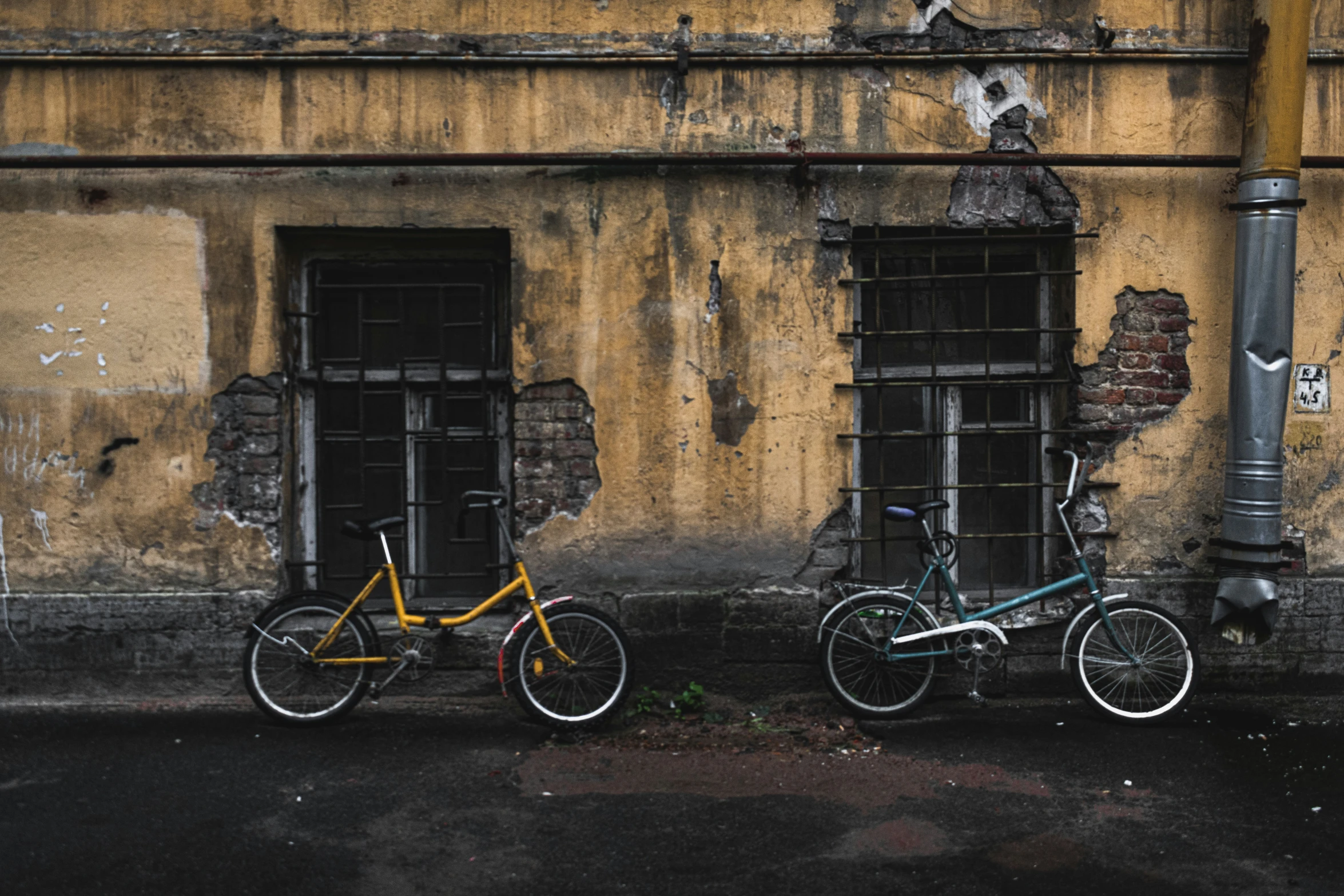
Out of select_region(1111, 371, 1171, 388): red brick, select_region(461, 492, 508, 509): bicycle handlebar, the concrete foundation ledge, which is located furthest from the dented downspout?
select_region(461, 492, 508, 509): bicycle handlebar

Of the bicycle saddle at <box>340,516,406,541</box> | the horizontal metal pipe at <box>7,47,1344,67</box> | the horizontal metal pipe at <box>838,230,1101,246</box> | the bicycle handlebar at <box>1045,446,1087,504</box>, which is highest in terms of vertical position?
the horizontal metal pipe at <box>7,47,1344,67</box>

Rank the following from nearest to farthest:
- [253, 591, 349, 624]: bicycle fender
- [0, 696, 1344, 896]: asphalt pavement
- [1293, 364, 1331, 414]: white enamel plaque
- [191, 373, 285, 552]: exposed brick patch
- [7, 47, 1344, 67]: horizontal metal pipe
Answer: [0, 696, 1344, 896]: asphalt pavement → [253, 591, 349, 624]: bicycle fender → [7, 47, 1344, 67]: horizontal metal pipe → [191, 373, 285, 552]: exposed brick patch → [1293, 364, 1331, 414]: white enamel plaque

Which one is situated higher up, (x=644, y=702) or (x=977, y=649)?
(x=977, y=649)

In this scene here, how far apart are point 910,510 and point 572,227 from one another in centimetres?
217

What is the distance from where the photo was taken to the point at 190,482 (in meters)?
5.05

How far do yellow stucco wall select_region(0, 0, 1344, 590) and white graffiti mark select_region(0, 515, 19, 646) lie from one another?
47mm

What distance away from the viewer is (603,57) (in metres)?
4.98

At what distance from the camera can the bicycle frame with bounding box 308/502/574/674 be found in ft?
15.3

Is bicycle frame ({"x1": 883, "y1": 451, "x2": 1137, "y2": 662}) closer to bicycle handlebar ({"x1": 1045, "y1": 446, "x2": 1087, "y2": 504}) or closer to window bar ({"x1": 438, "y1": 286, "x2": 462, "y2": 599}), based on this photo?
bicycle handlebar ({"x1": 1045, "y1": 446, "x2": 1087, "y2": 504})

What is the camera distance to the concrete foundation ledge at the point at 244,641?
5.00m

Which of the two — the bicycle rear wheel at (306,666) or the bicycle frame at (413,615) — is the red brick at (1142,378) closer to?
the bicycle frame at (413,615)

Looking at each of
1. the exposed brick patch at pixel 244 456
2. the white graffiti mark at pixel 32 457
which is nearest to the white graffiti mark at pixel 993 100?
→ the exposed brick patch at pixel 244 456

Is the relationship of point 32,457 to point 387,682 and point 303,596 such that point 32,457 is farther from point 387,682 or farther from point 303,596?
point 387,682

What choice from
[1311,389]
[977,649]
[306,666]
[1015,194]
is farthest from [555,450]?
[1311,389]
